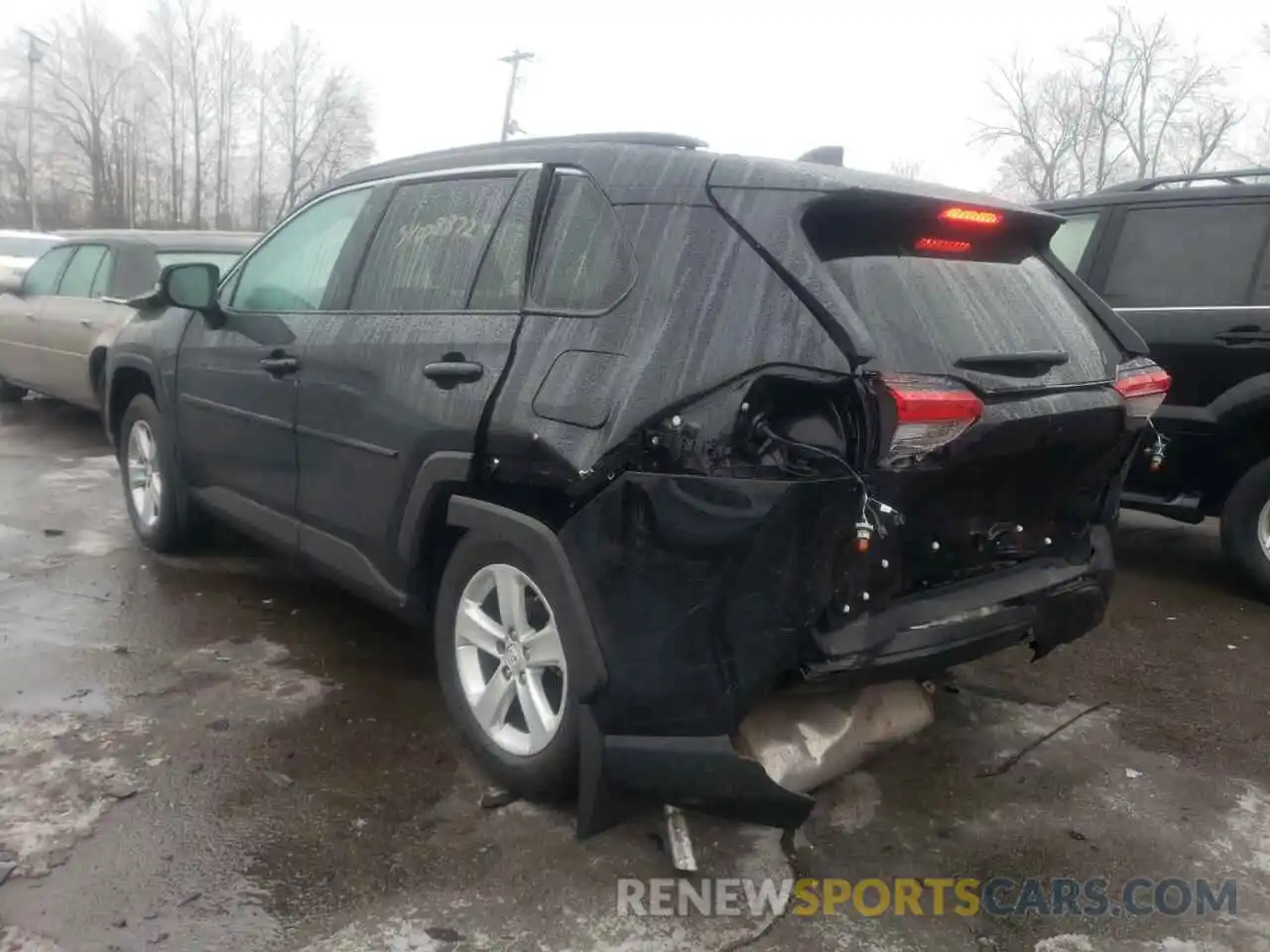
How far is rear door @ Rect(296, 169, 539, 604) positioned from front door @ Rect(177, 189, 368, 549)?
16 centimetres

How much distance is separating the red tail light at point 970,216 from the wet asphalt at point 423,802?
1706mm

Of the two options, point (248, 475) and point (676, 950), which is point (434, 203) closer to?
point (248, 475)

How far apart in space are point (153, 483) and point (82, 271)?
3808 millimetres

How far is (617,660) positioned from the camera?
2600 millimetres

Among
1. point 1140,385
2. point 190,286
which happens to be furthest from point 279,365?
point 1140,385

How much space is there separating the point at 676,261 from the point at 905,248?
63 cm

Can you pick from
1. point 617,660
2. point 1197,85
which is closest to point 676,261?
point 617,660

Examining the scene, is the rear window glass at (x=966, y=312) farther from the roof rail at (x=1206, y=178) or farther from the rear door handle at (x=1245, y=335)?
the roof rail at (x=1206, y=178)

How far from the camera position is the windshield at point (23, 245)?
1534 centimetres

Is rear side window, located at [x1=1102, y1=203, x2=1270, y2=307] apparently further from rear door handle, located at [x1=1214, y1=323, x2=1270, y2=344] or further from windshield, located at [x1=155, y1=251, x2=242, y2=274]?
windshield, located at [x1=155, y1=251, x2=242, y2=274]

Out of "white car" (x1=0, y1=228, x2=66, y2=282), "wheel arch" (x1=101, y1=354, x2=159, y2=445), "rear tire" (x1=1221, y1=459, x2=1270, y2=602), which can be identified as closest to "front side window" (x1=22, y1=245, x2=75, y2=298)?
"wheel arch" (x1=101, y1=354, x2=159, y2=445)

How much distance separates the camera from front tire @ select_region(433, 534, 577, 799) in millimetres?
2920

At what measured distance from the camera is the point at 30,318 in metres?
8.63

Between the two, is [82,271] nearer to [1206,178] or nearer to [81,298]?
[81,298]
